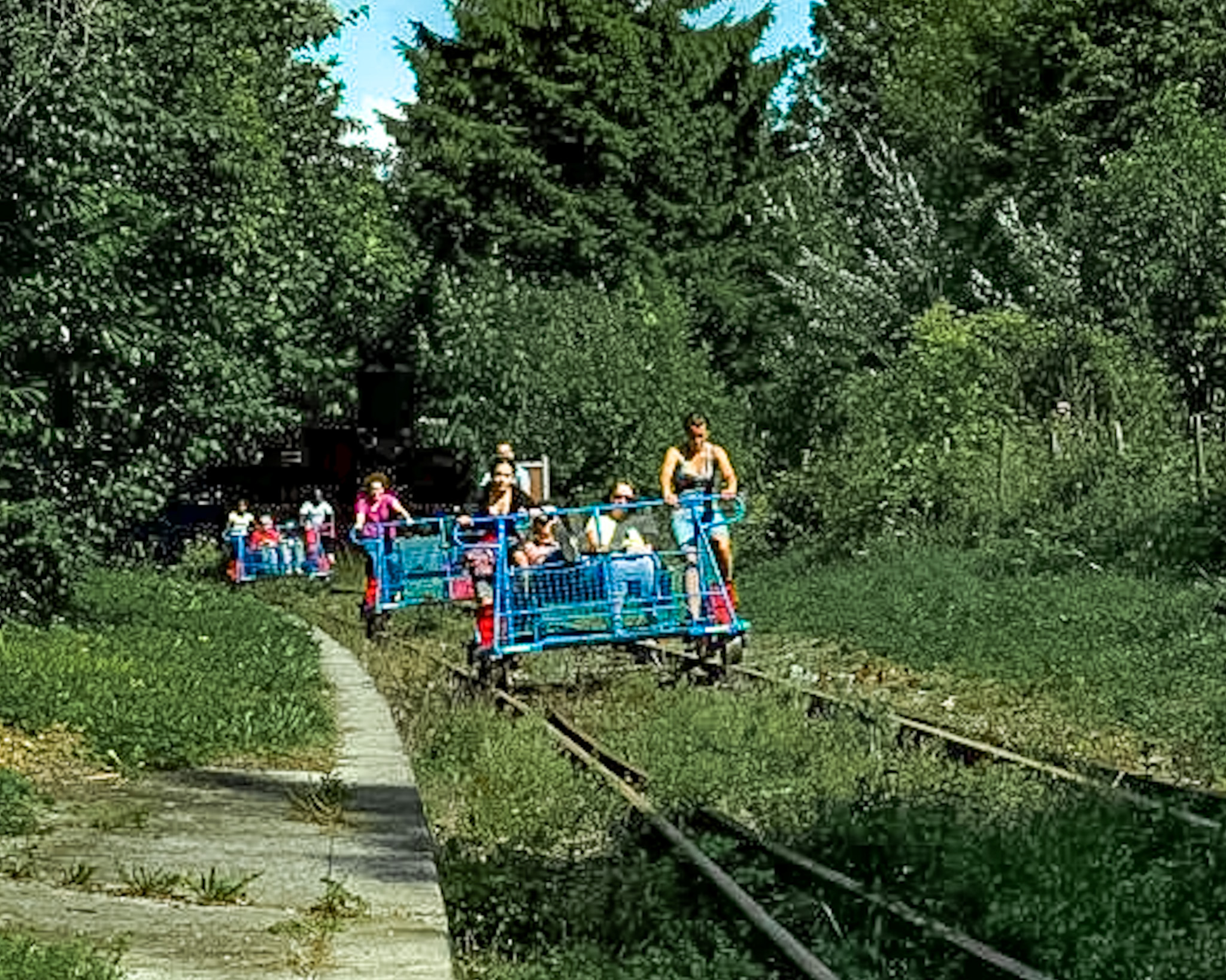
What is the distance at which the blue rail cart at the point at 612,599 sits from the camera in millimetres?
16984

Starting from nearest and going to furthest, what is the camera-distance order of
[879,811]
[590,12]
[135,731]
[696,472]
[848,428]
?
1. [879,811]
2. [135,731]
3. [696,472]
4. [848,428]
5. [590,12]

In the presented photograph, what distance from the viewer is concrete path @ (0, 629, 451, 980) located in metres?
7.88

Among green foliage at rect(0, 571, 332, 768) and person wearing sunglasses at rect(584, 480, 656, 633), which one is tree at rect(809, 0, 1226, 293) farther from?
green foliage at rect(0, 571, 332, 768)

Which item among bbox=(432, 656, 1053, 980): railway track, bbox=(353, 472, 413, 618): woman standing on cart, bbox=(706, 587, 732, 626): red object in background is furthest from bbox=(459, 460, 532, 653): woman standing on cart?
→ bbox=(353, 472, 413, 618): woman standing on cart

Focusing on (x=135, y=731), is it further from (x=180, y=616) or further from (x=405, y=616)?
(x=405, y=616)

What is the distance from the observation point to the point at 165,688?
14656 mm

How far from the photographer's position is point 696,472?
61.2ft

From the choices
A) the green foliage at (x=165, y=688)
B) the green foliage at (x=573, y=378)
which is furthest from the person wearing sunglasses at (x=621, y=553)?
the green foliage at (x=573, y=378)

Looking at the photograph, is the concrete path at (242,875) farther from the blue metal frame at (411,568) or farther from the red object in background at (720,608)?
the blue metal frame at (411,568)

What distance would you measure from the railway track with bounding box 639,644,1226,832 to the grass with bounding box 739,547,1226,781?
592 millimetres

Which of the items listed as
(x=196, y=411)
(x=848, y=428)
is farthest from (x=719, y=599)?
(x=848, y=428)

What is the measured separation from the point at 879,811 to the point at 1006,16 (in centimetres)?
4786

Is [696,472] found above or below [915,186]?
below

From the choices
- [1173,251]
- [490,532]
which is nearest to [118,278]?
[490,532]
